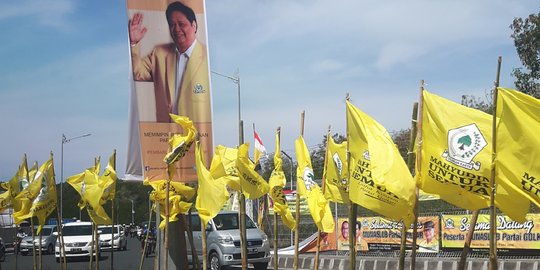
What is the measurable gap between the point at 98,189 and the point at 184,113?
2545 mm

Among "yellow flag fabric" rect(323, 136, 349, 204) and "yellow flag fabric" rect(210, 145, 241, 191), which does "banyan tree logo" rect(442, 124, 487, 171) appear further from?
"yellow flag fabric" rect(323, 136, 349, 204)

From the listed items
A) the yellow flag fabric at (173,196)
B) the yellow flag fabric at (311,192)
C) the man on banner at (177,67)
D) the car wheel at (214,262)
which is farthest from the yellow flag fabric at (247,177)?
the car wheel at (214,262)

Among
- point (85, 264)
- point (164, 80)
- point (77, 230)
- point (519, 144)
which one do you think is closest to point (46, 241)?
point (77, 230)

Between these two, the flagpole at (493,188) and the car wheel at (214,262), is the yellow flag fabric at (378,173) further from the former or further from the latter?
the car wheel at (214,262)

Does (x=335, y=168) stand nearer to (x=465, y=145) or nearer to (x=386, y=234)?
(x=465, y=145)

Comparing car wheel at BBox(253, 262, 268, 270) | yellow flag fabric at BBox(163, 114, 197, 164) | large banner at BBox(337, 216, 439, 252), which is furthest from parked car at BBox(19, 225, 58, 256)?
yellow flag fabric at BBox(163, 114, 197, 164)

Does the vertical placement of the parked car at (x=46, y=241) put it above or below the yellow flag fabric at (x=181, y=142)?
below

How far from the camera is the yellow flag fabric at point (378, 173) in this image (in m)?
5.81

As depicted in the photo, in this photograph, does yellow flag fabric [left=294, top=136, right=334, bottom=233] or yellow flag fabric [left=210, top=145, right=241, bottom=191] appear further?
yellow flag fabric [left=210, top=145, right=241, bottom=191]

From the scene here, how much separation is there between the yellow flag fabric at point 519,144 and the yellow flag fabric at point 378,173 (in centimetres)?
82

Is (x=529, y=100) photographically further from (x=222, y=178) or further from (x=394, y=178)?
(x=222, y=178)

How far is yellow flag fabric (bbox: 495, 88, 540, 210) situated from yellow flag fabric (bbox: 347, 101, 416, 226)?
2.70ft

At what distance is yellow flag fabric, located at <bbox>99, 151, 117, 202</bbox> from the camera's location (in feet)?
33.8

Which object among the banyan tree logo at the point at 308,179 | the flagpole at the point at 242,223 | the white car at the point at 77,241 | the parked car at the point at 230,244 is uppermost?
the banyan tree logo at the point at 308,179
